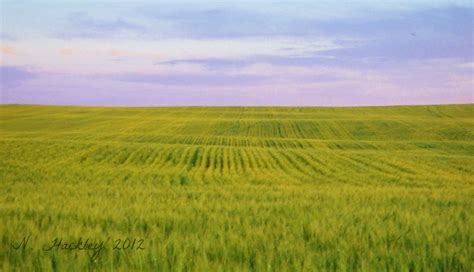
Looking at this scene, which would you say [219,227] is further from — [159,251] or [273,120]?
[273,120]

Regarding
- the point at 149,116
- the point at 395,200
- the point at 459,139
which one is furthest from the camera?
the point at 149,116

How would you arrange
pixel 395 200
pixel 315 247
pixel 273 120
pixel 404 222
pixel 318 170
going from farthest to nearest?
pixel 273 120 < pixel 318 170 < pixel 395 200 < pixel 404 222 < pixel 315 247

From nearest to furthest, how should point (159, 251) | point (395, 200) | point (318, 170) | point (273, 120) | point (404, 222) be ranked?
1. point (159, 251)
2. point (404, 222)
3. point (395, 200)
4. point (318, 170)
5. point (273, 120)

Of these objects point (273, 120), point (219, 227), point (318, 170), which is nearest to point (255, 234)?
point (219, 227)

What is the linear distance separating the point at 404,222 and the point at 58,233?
4.66m

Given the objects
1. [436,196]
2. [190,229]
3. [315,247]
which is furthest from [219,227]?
[436,196]

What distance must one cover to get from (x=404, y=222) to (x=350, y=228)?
3.70ft

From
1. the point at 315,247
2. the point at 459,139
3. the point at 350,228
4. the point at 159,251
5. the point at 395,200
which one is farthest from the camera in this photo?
the point at 459,139

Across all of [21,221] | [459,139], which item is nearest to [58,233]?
[21,221]

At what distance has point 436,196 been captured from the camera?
1175 centimetres

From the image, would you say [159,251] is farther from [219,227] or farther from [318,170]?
[318,170]

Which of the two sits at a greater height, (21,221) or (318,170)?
(21,221)

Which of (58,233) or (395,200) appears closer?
(58,233)

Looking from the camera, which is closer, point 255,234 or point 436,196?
point 255,234
